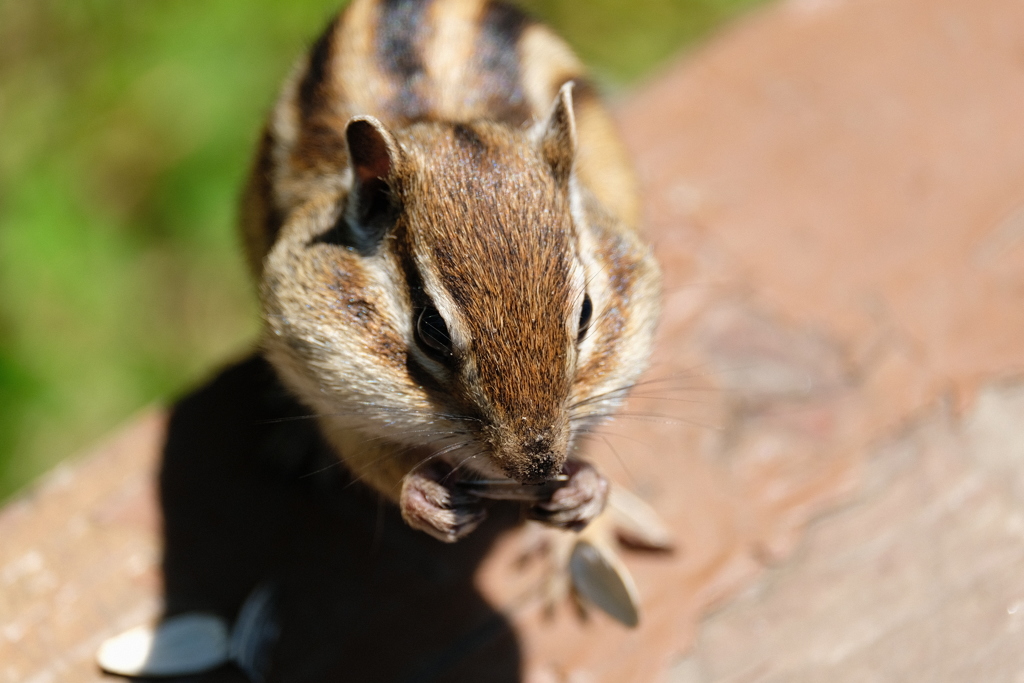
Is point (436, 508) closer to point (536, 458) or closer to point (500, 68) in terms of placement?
point (536, 458)

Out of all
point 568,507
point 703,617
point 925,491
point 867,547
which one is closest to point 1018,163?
point 925,491

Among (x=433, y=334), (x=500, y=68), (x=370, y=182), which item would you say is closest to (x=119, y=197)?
(x=500, y=68)

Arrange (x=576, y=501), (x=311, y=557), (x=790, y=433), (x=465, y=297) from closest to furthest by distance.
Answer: (x=465, y=297), (x=576, y=501), (x=311, y=557), (x=790, y=433)

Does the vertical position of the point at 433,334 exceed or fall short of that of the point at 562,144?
it falls short

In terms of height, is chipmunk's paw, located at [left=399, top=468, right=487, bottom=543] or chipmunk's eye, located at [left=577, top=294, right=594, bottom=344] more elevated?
chipmunk's eye, located at [left=577, top=294, right=594, bottom=344]

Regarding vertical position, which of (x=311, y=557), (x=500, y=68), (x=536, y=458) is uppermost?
(x=500, y=68)

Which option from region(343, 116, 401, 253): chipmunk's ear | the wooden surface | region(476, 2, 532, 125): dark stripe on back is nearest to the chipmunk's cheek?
the wooden surface

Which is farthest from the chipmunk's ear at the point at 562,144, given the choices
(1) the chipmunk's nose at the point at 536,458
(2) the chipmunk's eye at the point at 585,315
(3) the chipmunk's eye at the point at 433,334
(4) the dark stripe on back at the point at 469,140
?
(1) the chipmunk's nose at the point at 536,458

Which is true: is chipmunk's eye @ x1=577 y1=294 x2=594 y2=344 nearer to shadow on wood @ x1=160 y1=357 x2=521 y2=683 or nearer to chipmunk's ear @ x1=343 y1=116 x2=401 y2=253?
chipmunk's ear @ x1=343 y1=116 x2=401 y2=253
